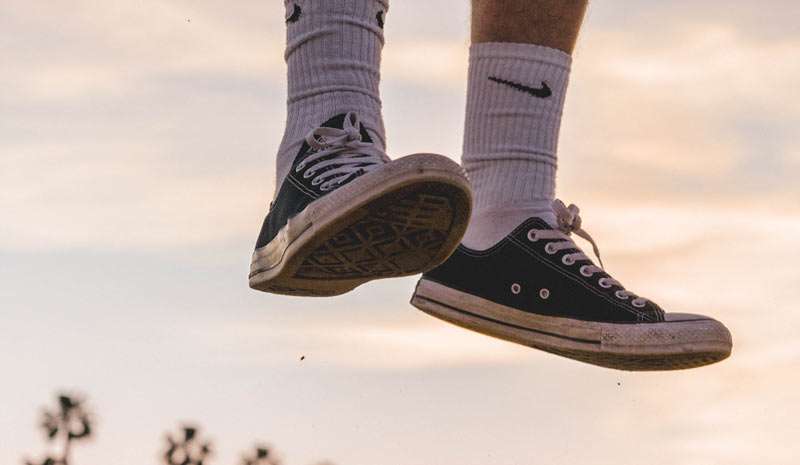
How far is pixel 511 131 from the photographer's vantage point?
5551mm

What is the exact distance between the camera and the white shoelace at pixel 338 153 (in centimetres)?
463

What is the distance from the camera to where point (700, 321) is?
5.43m

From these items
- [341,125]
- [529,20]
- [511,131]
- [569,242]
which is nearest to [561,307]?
[569,242]

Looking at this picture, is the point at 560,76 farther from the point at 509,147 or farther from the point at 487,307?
the point at 487,307

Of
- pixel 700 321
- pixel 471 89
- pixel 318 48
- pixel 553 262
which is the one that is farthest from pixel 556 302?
pixel 318 48

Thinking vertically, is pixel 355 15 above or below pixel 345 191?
above

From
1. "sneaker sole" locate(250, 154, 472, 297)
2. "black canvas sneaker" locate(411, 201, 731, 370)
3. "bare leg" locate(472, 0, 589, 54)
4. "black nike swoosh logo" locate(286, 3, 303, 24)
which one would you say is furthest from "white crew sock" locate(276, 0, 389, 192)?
"black canvas sneaker" locate(411, 201, 731, 370)

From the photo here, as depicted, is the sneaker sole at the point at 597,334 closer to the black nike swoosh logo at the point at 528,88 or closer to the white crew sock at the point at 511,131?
the white crew sock at the point at 511,131

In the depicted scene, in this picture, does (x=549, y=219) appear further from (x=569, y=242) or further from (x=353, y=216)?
(x=353, y=216)

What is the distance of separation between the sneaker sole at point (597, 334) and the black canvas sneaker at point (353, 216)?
Result: 833 mm

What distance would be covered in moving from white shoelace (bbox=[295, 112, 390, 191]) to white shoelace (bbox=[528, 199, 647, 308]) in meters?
1.02

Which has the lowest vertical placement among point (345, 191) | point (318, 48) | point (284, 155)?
point (345, 191)

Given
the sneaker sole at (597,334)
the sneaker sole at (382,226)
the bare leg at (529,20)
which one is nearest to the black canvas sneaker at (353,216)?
the sneaker sole at (382,226)

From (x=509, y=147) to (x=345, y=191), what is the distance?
1337mm
